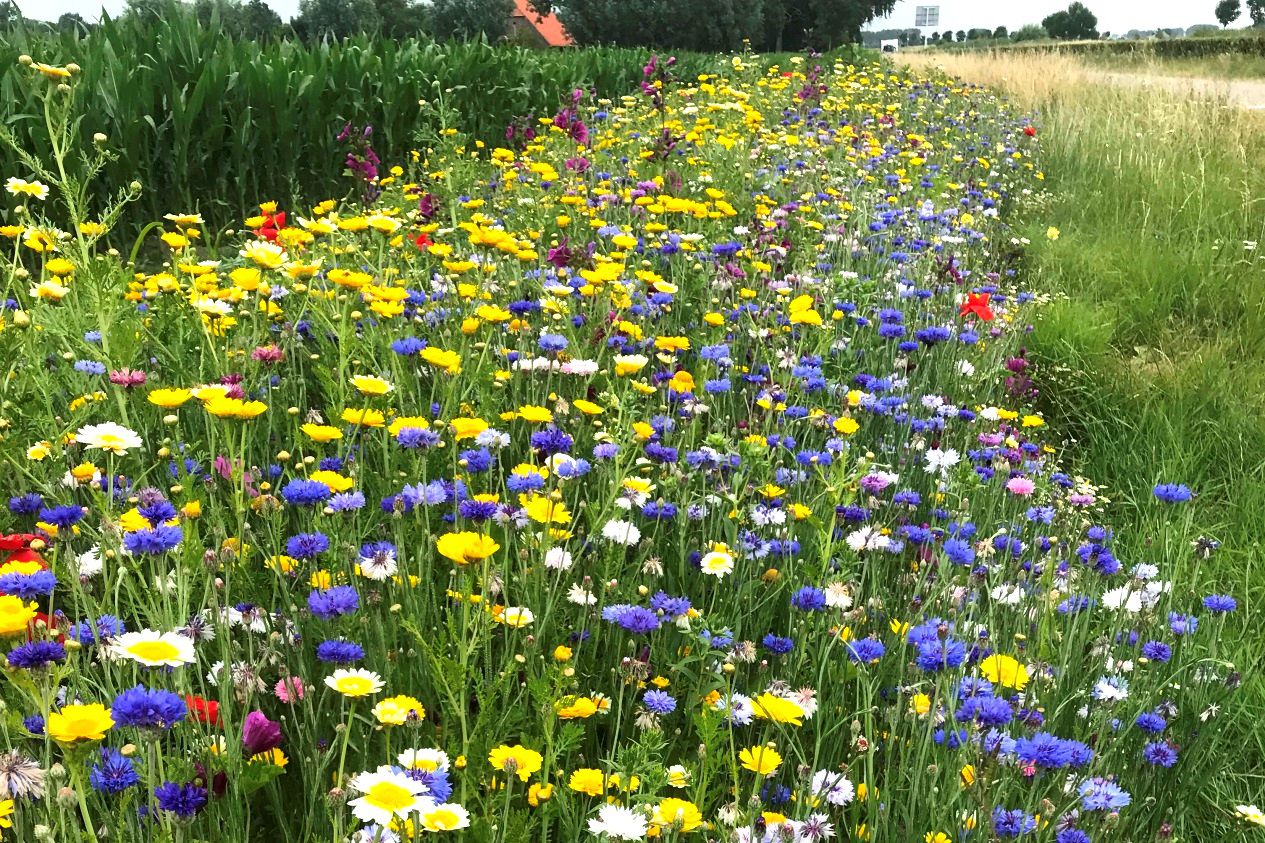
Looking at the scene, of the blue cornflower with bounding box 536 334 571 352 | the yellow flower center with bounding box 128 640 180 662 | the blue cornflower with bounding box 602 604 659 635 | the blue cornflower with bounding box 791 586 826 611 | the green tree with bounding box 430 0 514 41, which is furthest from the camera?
the green tree with bounding box 430 0 514 41

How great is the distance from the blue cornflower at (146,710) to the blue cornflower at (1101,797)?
4.03 ft

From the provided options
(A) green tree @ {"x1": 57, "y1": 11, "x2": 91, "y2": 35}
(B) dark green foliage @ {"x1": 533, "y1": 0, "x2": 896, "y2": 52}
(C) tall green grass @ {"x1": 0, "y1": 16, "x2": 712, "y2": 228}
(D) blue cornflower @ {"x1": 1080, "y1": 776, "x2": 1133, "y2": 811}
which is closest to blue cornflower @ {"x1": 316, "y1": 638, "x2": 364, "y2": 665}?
(D) blue cornflower @ {"x1": 1080, "y1": 776, "x2": 1133, "y2": 811}

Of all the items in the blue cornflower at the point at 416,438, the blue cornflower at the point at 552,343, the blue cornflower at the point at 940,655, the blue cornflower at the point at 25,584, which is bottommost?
the blue cornflower at the point at 940,655

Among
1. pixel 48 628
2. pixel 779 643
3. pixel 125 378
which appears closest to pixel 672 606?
pixel 779 643

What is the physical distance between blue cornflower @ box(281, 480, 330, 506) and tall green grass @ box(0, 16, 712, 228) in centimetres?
363

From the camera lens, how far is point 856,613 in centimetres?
159

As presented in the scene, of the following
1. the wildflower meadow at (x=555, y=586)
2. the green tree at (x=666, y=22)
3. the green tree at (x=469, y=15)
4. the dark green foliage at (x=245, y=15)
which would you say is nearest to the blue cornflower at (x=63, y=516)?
the wildflower meadow at (x=555, y=586)

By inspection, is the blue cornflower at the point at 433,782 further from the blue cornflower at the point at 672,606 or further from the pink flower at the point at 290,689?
the blue cornflower at the point at 672,606

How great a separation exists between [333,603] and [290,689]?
14 centimetres

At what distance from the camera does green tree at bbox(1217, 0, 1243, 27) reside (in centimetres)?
8399

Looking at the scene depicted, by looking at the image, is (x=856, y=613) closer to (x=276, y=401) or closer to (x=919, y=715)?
(x=919, y=715)

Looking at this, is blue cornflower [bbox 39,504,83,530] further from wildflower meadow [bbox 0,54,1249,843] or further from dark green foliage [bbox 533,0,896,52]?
dark green foliage [bbox 533,0,896,52]

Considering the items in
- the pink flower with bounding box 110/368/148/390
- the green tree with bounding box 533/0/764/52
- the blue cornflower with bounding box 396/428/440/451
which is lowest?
the blue cornflower with bounding box 396/428/440/451

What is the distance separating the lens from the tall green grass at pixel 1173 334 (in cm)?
273
